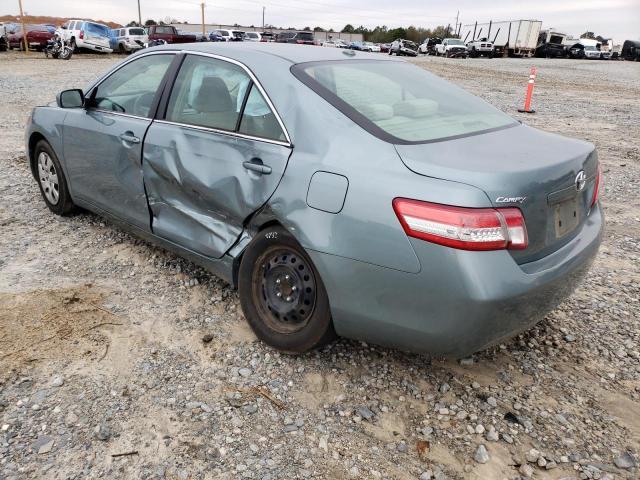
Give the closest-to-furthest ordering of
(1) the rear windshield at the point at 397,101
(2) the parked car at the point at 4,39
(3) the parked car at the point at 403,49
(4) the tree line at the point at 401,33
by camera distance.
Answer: (1) the rear windshield at the point at 397,101, (2) the parked car at the point at 4,39, (3) the parked car at the point at 403,49, (4) the tree line at the point at 401,33

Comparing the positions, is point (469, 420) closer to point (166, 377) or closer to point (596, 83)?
point (166, 377)

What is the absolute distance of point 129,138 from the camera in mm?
3588

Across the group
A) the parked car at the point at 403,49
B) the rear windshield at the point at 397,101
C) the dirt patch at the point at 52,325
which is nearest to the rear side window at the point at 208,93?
the rear windshield at the point at 397,101

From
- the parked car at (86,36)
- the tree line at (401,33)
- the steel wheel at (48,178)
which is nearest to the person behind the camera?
the steel wheel at (48,178)

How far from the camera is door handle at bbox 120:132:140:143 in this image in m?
3.54

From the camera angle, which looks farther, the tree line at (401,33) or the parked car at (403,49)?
the tree line at (401,33)

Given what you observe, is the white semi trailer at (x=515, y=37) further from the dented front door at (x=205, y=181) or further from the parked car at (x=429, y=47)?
the dented front door at (x=205, y=181)

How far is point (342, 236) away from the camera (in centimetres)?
239

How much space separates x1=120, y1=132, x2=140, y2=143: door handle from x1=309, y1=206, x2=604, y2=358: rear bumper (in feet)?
5.71

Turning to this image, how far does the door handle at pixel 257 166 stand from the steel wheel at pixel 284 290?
41cm

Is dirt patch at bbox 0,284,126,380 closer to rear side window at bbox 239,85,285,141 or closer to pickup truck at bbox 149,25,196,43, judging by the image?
rear side window at bbox 239,85,285,141

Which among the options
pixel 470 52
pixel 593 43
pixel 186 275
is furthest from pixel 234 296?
pixel 593 43

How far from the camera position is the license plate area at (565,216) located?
244cm

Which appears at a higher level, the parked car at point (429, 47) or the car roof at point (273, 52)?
the car roof at point (273, 52)
